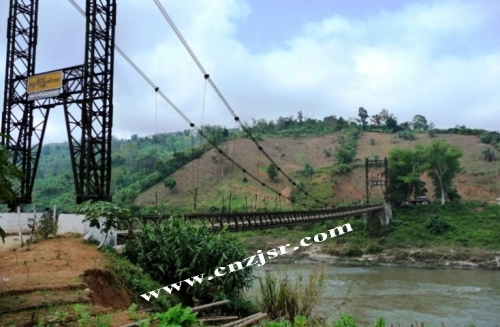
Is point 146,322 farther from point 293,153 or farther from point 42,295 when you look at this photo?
point 293,153

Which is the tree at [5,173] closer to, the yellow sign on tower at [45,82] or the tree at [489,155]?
the yellow sign on tower at [45,82]

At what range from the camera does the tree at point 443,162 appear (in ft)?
120

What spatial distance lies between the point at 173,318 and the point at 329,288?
15.6 meters

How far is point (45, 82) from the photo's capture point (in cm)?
1163

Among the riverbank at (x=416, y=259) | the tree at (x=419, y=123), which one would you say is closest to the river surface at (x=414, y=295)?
the riverbank at (x=416, y=259)

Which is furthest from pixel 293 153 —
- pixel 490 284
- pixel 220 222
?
pixel 220 222

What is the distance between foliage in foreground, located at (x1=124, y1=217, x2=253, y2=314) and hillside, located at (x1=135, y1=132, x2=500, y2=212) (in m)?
26.5

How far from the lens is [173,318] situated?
412 centimetres

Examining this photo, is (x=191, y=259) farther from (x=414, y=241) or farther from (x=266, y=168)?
(x=266, y=168)

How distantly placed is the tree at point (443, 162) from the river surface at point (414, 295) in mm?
13498

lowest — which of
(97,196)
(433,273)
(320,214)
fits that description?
(433,273)

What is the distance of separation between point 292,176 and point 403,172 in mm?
12682

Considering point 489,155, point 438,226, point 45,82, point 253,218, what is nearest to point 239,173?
point 438,226

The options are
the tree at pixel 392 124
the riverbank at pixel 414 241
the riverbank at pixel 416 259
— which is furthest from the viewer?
the tree at pixel 392 124
